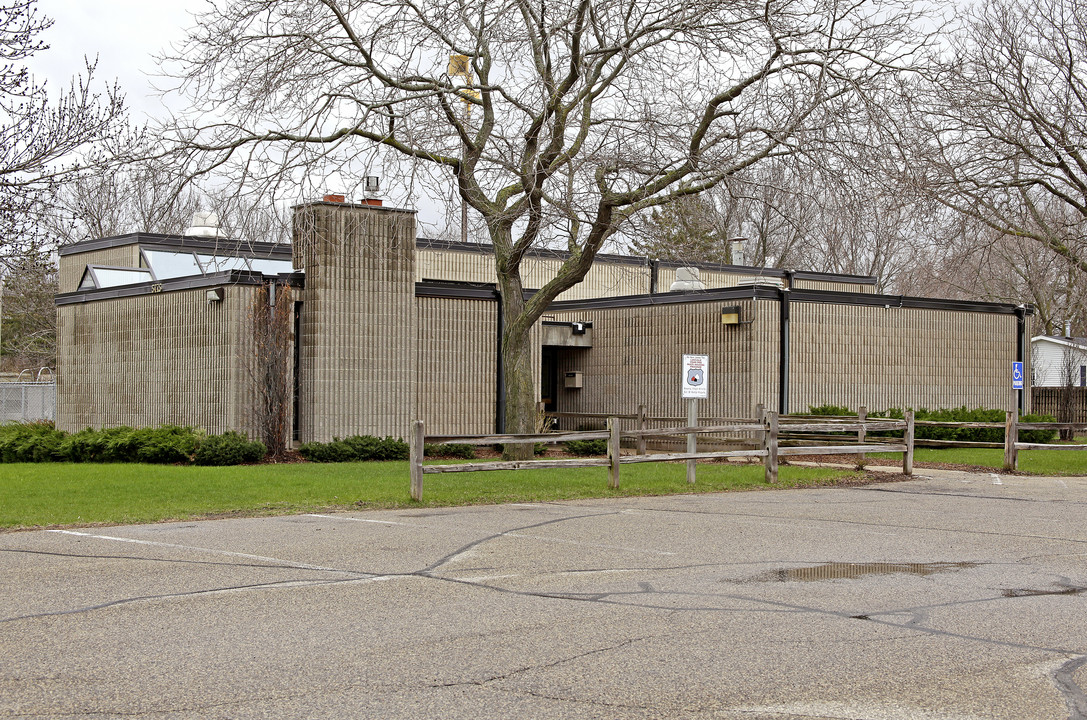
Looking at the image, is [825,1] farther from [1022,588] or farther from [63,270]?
[63,270]

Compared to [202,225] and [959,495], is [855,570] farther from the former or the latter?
[202,225]

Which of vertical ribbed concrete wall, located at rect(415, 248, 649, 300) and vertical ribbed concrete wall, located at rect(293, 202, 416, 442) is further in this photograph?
vertical ribbed concrete wall, located at rect(415, 248, 649, 300)

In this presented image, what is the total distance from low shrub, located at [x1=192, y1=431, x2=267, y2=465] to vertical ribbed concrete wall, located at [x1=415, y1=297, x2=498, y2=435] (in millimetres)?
4270

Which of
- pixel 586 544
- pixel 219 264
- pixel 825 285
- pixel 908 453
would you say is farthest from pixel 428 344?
pixel 825 285

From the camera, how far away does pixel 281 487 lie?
17.2 m

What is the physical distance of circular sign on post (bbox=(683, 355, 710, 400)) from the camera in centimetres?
1805

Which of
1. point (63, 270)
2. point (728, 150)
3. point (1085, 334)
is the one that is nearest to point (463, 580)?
point (728, 150)

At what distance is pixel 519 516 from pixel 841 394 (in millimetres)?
16181

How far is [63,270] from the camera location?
127ft

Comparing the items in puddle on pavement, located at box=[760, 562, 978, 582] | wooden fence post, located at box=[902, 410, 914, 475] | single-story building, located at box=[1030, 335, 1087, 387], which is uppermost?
single-story building, located at box=[1030, 335, 1087, 387]

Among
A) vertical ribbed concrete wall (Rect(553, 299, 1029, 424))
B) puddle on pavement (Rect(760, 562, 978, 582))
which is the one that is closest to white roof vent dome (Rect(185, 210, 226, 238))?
vertical ribbed concrete wall (Rect(553, 299, 1029, 424))

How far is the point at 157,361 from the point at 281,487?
33.0 feet

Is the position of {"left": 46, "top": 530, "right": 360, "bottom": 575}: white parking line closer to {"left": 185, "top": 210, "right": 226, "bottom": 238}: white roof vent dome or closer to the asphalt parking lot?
the asphalt parking lot

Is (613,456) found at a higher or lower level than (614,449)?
lower
